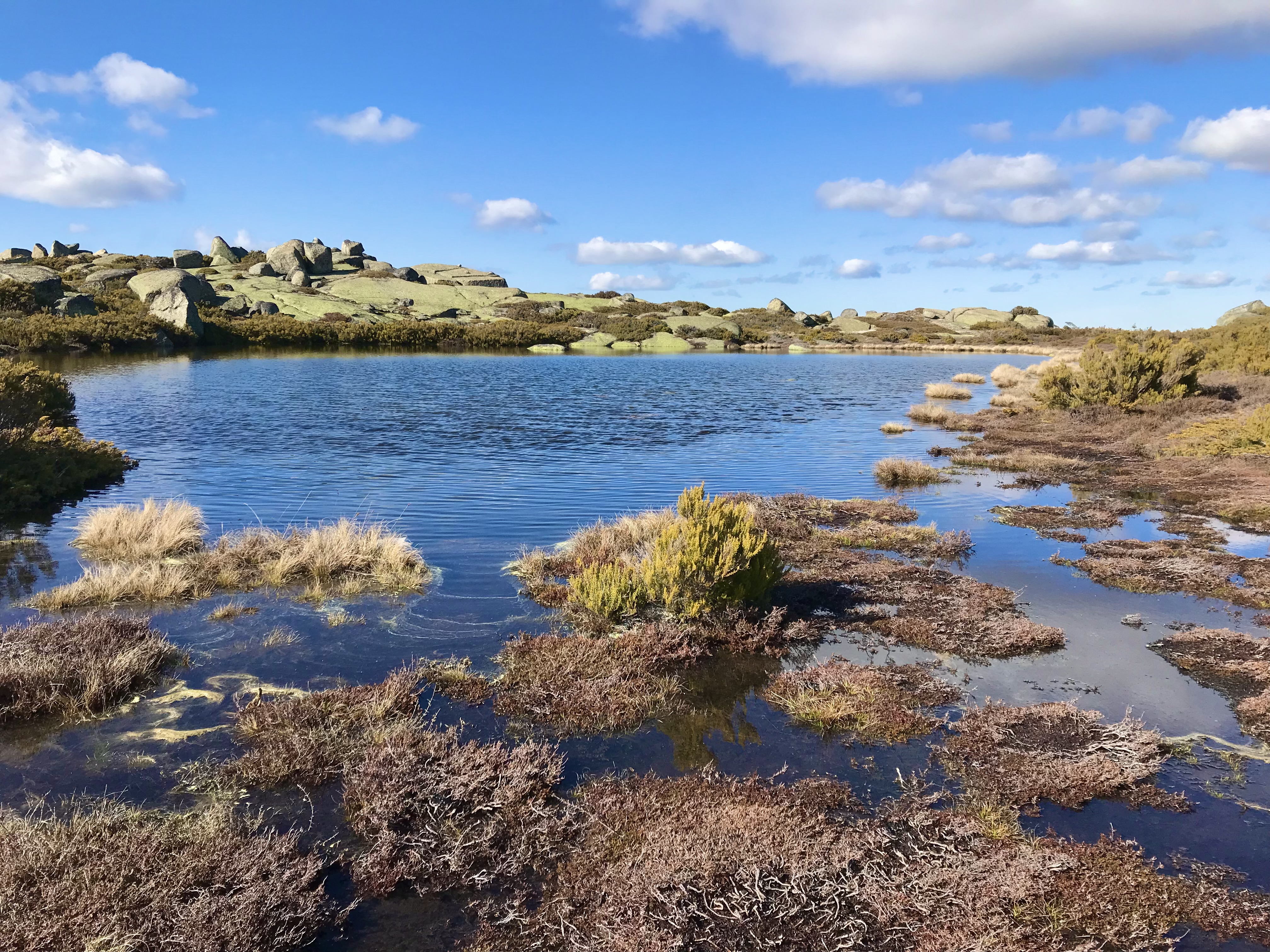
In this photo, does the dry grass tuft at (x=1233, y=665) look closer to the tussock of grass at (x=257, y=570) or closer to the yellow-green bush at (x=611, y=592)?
the yellow-green bush at (x=611, y=592)

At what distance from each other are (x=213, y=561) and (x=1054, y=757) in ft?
36.4

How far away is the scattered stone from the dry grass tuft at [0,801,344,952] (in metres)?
76.8

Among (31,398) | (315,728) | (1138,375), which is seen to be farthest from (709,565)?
(1138,375)

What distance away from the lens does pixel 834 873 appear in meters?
5.05

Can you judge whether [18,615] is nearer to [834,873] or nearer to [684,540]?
[684,540]

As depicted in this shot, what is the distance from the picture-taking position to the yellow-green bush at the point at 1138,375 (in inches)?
1160

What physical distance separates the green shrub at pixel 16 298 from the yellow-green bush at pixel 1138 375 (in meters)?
75.4

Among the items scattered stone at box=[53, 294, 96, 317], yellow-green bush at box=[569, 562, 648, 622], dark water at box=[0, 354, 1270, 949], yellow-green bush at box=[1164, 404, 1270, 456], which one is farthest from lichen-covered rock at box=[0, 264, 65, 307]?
yellow-green bush at box=[1164, 404, 1270, 456]

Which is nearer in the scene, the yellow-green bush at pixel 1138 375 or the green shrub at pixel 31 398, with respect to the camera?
the green shrub at pixel 31 398

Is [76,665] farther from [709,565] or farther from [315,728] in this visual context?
[709,565]

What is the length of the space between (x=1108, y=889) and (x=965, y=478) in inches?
668

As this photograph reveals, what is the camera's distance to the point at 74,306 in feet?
222

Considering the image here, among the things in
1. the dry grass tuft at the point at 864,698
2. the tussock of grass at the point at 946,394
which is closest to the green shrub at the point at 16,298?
the tussock of grass at the point at 946,394

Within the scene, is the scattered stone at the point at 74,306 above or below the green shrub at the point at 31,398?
above
